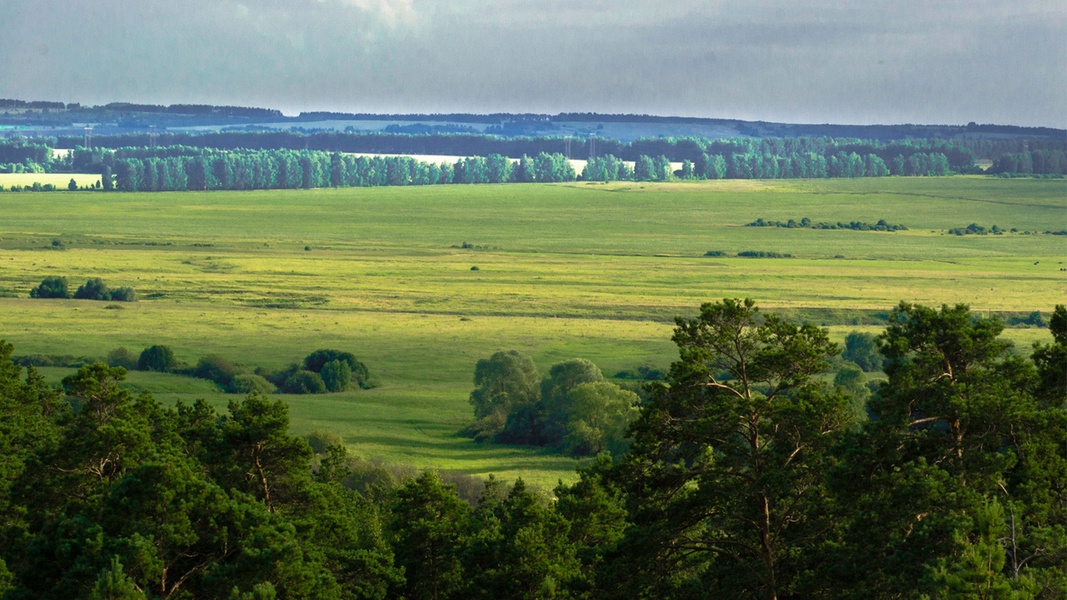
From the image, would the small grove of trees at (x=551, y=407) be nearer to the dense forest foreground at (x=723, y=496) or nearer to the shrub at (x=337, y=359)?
the shrub at (x=337, y=359)

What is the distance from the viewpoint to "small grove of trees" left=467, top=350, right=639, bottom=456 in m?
63.4

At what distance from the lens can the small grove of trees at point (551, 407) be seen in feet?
208

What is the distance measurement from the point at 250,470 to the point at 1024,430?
454 inches

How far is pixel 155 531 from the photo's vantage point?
830 inches

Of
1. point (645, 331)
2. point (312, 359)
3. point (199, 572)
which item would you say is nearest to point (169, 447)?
point (199, 572)

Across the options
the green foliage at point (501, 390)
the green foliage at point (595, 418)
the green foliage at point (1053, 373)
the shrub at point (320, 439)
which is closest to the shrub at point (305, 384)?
the green foliage at point (501, 390)

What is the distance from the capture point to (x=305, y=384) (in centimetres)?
8175

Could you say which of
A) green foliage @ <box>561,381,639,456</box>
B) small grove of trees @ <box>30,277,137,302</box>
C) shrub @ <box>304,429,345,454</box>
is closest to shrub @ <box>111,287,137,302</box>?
small grove of trees @ <box>30,277,137,302</box>

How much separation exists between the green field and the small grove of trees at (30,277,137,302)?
1.60 metres

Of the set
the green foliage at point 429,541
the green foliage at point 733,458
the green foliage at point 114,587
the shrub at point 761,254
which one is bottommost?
the shrub at point 761,254

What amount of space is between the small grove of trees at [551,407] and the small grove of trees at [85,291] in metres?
56.4

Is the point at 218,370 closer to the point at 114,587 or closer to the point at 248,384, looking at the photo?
the point at 248,384

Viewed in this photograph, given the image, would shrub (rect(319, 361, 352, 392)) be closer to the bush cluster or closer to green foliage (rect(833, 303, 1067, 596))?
green foliage (rect(833, 303, 1067, 596))

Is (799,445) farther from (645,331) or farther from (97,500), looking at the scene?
(645,331)
